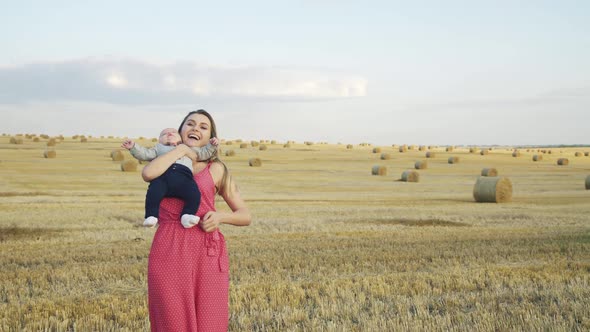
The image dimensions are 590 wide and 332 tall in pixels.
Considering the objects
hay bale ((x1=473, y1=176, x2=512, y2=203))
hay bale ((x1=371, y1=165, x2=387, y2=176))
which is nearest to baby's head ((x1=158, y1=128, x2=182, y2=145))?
hay bale ((x1=473, y1=176, x2=512, y2=203))

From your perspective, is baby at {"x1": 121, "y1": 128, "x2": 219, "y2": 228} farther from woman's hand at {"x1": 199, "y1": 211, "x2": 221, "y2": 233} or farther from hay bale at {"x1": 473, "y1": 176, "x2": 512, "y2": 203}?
hay bale at {"x1": 473, "y1": 176, "x2": 512, "y2": 203}

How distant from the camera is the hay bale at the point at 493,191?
26.2 metres

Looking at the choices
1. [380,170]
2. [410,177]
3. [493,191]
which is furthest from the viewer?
[380,170]

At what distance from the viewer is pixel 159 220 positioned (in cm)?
455

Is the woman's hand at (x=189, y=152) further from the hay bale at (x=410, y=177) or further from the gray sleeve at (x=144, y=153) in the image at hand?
the hay bale at (x=410, y=177)

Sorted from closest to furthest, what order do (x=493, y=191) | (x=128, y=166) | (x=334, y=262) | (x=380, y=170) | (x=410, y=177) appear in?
1. (x=334, y=262)
2. (x=493, y=191)
3. (x=410, y=177)
4. (x=128, y=166)
5. (x=380, y=170)

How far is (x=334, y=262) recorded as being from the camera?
11.7m

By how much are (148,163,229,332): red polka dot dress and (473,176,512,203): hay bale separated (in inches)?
906

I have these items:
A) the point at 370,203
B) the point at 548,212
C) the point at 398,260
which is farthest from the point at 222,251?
the point at 370,203

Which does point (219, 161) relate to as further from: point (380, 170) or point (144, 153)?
point (380, 170)

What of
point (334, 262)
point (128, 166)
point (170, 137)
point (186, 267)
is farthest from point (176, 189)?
point (128, 166)

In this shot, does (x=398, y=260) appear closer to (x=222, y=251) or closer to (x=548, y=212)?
(x=222, y=251)

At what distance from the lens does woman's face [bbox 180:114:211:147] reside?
466cm

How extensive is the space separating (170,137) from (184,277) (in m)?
0.93
